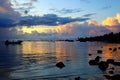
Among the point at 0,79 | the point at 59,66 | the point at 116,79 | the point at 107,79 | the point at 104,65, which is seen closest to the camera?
the point at 116,79

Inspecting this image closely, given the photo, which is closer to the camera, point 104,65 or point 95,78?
point 95,78

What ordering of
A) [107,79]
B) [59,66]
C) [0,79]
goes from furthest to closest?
1. [59,66]
2. [0,79]
3. [107,79]

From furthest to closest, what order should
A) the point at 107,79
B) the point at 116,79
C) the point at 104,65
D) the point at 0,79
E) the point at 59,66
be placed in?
1. the point at 59,66
2. the point at 104,65
3. the point at 0,79
4. the point at 107,79
5. the point at 116,79

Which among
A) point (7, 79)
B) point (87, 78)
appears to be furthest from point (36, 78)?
point (87, 78)

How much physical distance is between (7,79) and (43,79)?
23.4ft

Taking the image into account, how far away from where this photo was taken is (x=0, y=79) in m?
45.5

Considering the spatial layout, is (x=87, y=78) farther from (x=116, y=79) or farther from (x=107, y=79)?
(x=116, y=79)

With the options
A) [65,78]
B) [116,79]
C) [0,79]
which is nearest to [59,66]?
[65,78]

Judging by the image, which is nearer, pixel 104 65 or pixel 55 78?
pixel 55 78

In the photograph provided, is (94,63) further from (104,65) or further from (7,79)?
(7,79)

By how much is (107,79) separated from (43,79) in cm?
1244

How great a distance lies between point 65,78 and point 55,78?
79.9 inches

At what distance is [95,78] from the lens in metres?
45.4

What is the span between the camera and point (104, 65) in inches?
2315
